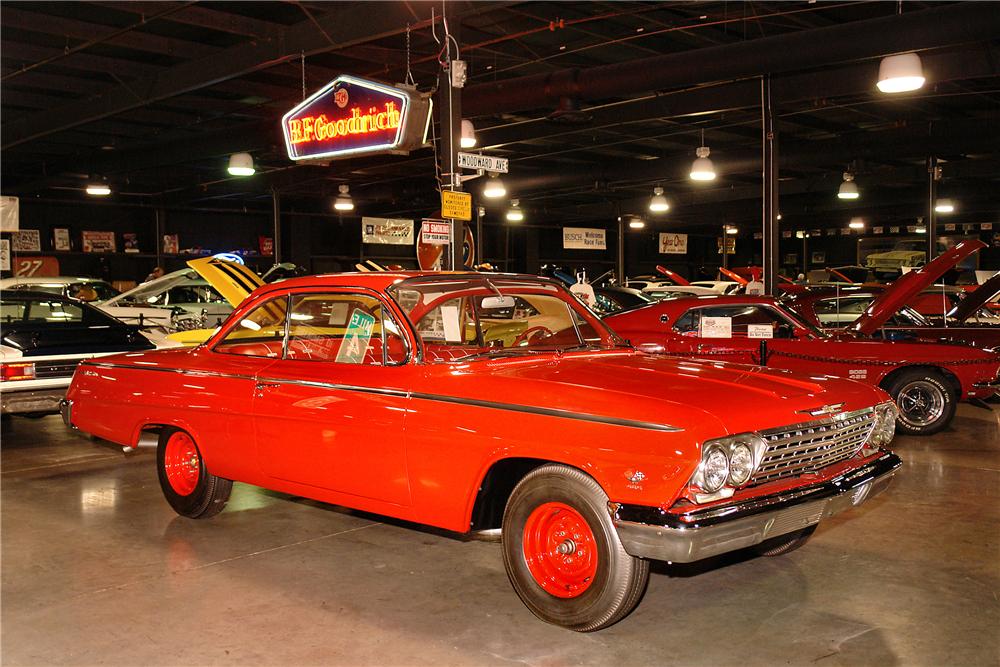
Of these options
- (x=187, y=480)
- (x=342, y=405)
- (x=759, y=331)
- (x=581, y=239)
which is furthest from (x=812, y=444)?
(x=581, y=239)

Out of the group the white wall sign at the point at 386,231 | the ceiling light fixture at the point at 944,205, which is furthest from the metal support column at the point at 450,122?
the ceiling light fixture at the point at 944,205

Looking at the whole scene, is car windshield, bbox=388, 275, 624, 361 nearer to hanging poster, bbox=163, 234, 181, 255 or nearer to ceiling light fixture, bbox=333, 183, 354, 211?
ceiling light fixture, bbox=333, 183, 354, 211

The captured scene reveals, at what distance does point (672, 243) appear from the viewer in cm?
3656

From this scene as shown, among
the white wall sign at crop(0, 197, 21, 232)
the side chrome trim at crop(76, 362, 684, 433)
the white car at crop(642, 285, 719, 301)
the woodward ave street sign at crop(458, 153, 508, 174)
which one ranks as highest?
the woodward ave street sign at crop(458, 153, 508, 174)

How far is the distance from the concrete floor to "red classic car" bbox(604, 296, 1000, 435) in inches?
99.3

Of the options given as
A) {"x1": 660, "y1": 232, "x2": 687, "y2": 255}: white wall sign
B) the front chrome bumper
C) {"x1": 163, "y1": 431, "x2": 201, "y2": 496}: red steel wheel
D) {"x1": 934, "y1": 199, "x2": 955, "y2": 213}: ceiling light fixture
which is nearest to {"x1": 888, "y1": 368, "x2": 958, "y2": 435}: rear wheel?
the front chrome bumper

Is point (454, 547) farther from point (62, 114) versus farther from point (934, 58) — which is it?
point (62, 114)

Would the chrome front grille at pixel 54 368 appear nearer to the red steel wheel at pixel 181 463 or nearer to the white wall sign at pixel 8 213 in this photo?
the red steel wheel at pixel 181 463

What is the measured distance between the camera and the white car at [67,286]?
15.3m

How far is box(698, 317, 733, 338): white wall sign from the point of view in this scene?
9.07m

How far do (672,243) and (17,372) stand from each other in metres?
31.1

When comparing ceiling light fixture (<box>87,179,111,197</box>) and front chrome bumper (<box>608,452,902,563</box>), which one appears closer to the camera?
front chrome bumper (<box>608,452,902,563</box>)

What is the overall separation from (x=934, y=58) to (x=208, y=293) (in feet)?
47.0

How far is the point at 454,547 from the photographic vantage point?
534cm
